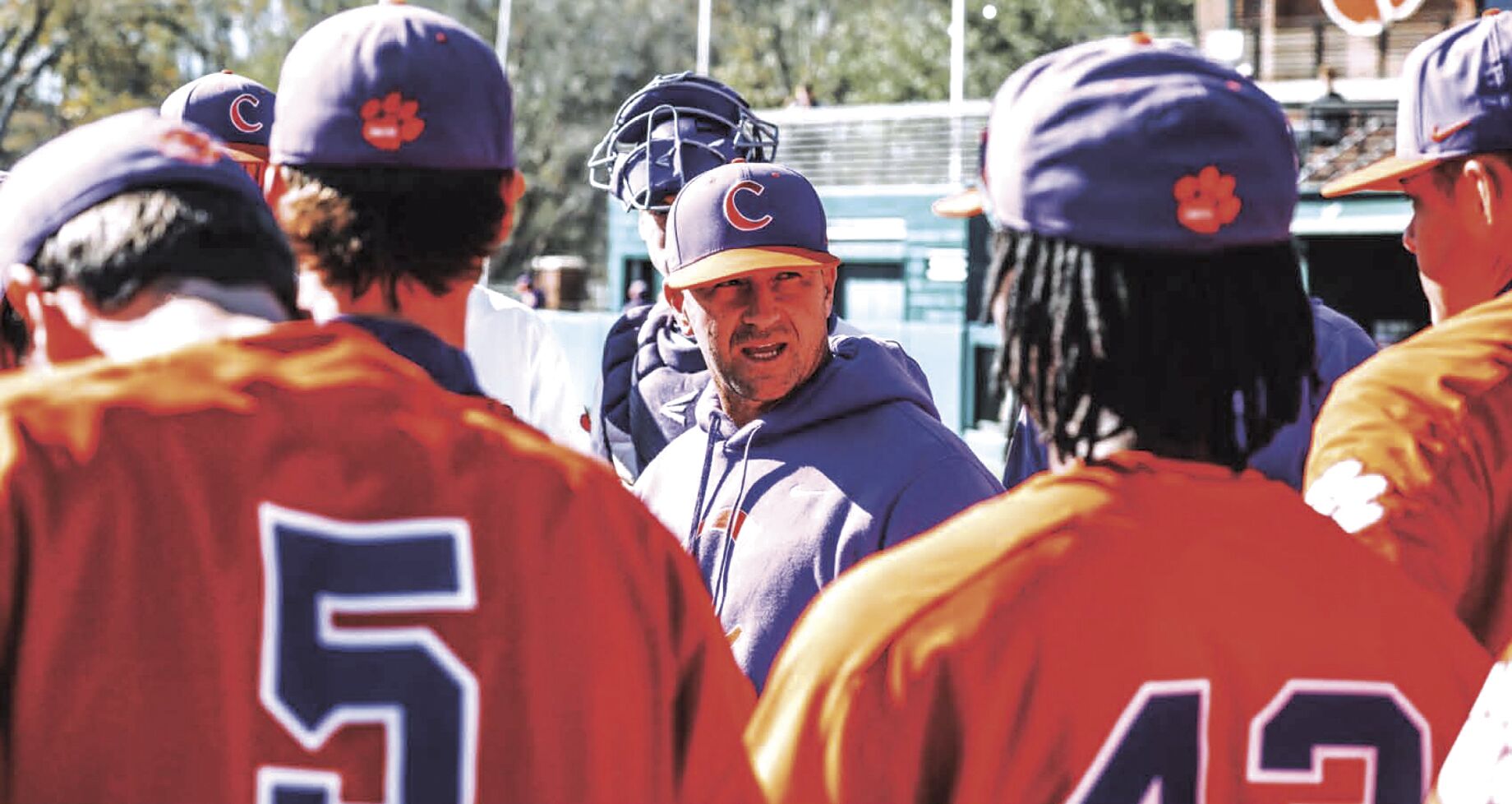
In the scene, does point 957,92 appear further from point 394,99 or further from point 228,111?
point 394,99

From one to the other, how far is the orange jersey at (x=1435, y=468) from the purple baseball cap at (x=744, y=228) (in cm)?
167

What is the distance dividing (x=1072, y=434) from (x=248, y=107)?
3.11 meters

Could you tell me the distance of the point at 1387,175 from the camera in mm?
2924

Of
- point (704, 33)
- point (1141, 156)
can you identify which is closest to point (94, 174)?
point (1141, 156)

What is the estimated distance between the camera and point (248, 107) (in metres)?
4.40

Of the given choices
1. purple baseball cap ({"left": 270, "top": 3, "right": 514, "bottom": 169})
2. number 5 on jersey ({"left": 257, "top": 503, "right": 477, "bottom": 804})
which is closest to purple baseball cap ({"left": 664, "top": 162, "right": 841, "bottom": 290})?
purple baseball cap ({"left": 270, "top": 3, "right": 514, "bottom": 169})

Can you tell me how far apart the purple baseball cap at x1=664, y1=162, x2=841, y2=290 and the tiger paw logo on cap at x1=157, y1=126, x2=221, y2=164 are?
2146 mm

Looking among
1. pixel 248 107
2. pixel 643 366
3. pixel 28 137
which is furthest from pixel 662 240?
pixel 28 137

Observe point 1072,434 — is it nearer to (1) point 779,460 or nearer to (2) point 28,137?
(1) point 779,460

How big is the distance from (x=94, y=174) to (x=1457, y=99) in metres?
2.10

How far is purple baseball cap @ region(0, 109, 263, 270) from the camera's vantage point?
66.4 inches

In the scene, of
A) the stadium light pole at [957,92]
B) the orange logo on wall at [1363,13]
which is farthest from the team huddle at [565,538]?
the orange logo on wall at [1363,13]

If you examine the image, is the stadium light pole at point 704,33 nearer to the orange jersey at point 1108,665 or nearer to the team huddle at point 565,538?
the team huddle at point 565,538

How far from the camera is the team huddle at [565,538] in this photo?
1.57 meters
